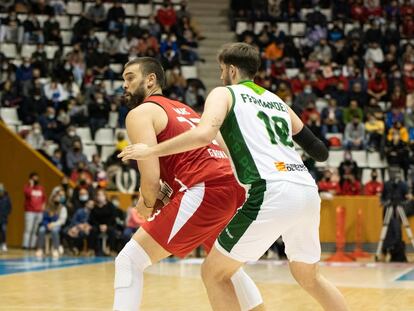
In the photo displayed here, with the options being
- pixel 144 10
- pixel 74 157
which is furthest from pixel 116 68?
pixel 74 157

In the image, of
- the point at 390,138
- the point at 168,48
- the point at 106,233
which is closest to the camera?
the point at 106,233

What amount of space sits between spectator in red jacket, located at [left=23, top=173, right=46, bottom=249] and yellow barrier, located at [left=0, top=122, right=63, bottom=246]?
26.1 inches

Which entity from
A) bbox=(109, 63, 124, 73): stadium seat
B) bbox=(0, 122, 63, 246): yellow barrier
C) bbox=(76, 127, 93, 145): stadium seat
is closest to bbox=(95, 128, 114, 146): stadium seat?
bbox=(76, 127, 93, 145): stadium seat

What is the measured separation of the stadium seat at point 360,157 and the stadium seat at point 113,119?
5812 millimetres

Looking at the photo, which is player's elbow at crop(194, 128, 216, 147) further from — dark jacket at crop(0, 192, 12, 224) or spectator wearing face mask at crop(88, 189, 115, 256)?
dark jacket at crop(0, 192, 12, 224)

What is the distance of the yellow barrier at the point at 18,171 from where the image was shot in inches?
827

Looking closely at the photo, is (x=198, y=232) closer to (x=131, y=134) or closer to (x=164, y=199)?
(x=164, y=199)

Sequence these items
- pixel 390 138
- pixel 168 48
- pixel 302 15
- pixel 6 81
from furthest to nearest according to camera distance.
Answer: pixel 302 15
pixel 168 48
pixel 6 81
pixel 390 138

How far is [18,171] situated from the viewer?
70.4 feet

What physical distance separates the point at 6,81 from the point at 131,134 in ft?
56.8

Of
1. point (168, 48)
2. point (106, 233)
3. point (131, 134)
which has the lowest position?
point (106, 233)

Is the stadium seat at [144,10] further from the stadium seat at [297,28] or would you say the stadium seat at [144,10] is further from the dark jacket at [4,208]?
the dark jacket at [4,208]

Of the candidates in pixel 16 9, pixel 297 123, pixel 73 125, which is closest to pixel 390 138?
pixel 73 125

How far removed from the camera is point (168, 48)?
80.6ft
